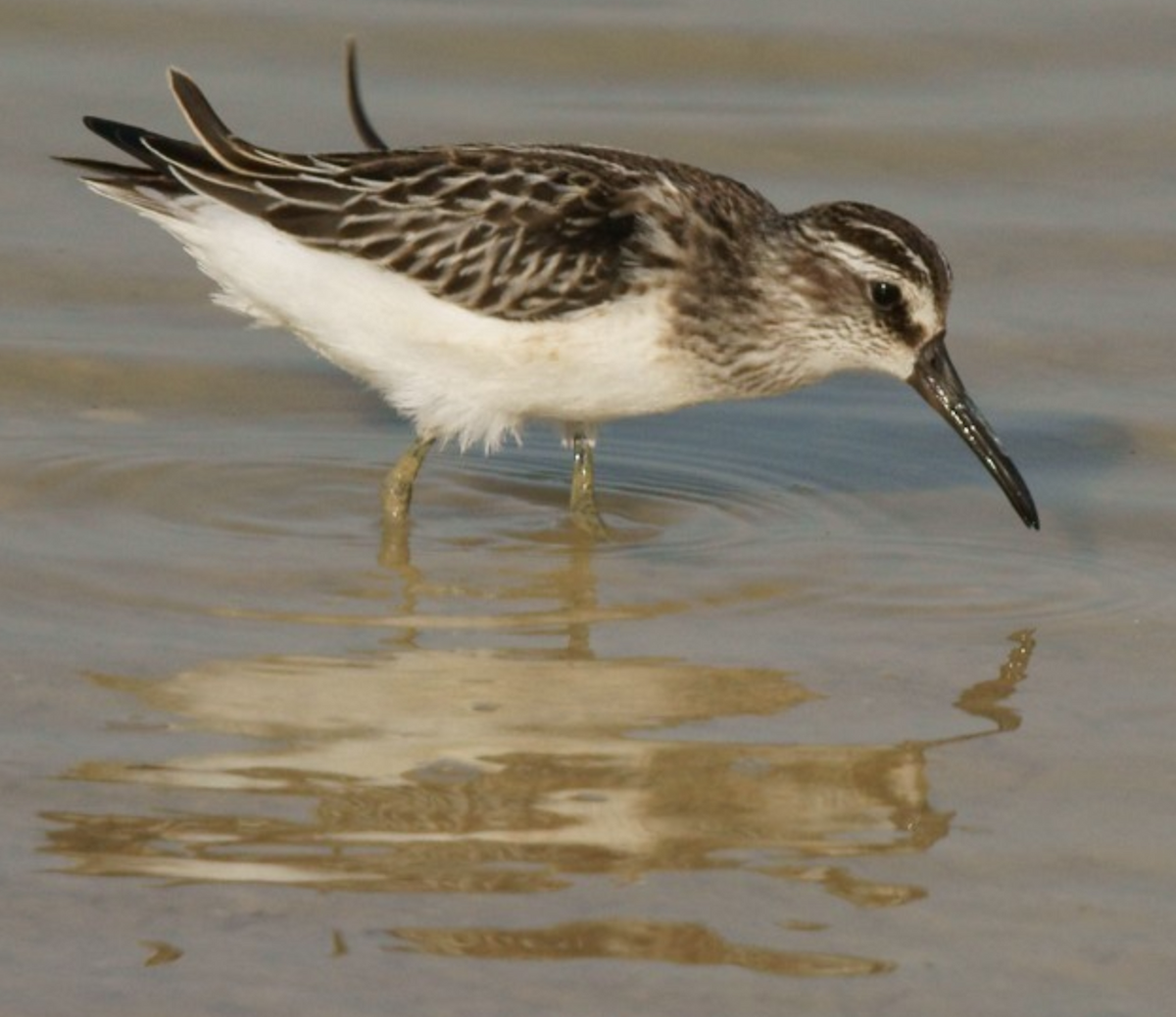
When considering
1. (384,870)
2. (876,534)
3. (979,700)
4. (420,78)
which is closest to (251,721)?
(384,870)

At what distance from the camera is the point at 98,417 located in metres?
12.0

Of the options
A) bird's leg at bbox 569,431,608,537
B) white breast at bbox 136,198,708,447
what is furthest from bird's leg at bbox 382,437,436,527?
bird's leg at bbox 569,431,608,537

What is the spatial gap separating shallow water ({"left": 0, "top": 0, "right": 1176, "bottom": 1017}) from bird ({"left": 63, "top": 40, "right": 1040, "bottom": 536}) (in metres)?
0.59

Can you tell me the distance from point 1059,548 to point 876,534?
74 cm

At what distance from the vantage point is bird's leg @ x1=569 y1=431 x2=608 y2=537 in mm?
11141

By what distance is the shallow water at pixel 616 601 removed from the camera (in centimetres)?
709

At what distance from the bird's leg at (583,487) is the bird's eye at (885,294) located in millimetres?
1347

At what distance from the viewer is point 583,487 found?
11.3 metres

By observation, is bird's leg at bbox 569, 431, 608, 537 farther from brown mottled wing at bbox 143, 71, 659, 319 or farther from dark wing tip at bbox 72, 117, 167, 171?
dark wing tip at bbox 72, 117, 167, 171

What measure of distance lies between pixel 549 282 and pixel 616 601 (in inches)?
52.7

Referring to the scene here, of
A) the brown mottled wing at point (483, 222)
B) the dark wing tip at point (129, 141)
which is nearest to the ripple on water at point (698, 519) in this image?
the brown mottled wing at point (483, 222)

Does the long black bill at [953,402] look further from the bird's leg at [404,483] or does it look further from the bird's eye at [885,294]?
the bird's leg at [404,483]

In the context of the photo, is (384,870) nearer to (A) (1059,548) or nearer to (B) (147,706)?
(B) (147,706)

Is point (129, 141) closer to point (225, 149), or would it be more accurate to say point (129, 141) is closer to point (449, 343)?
point (225, 149)
